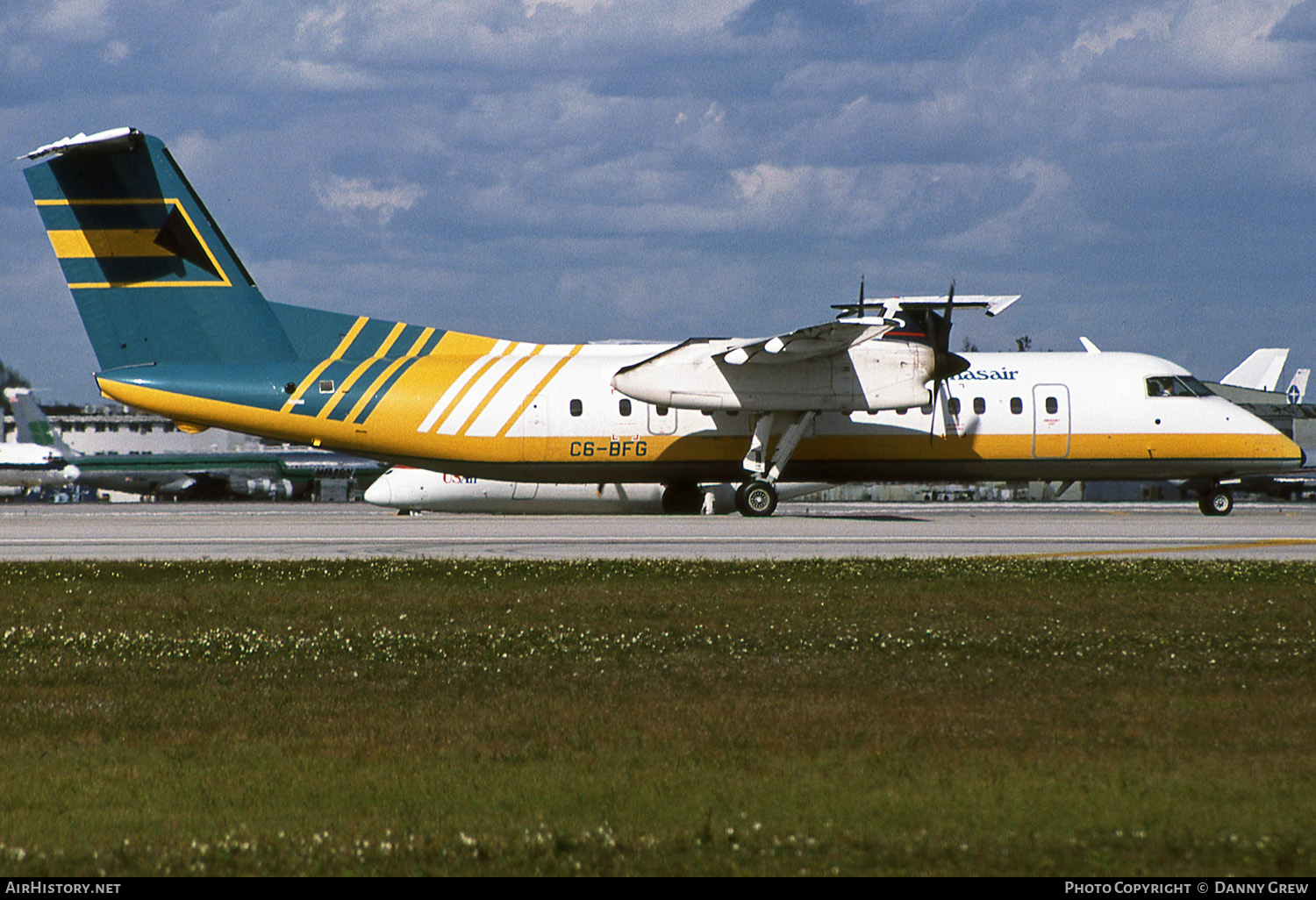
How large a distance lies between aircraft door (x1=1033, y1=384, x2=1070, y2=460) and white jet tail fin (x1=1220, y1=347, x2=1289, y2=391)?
4180cm

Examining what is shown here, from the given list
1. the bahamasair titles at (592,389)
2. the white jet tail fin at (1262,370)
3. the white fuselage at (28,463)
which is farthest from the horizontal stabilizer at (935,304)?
the white fuselage at (28,463)

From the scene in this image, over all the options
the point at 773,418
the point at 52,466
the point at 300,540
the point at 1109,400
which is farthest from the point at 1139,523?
the point at 52,466

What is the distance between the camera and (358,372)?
29656mm

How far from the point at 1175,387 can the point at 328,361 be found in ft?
69.5

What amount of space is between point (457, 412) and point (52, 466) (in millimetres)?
55613

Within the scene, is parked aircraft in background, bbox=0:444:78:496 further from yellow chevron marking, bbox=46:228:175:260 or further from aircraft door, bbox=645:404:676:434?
aircraft door, bbox=645:404:676:434

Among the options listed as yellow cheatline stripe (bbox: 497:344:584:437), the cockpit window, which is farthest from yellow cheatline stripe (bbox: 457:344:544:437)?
the cockpit window

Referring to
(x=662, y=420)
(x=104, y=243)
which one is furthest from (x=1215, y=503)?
(x=104, y=243)

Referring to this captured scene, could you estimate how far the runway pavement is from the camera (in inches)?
804

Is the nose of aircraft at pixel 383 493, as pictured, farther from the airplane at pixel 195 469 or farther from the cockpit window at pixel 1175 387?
the airplane at pixel 195 469

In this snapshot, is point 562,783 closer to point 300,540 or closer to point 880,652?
point 880,652

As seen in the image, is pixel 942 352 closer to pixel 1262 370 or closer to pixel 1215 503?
pixel 1215 503

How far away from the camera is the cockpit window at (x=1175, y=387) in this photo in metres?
31.3

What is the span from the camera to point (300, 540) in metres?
23.4
